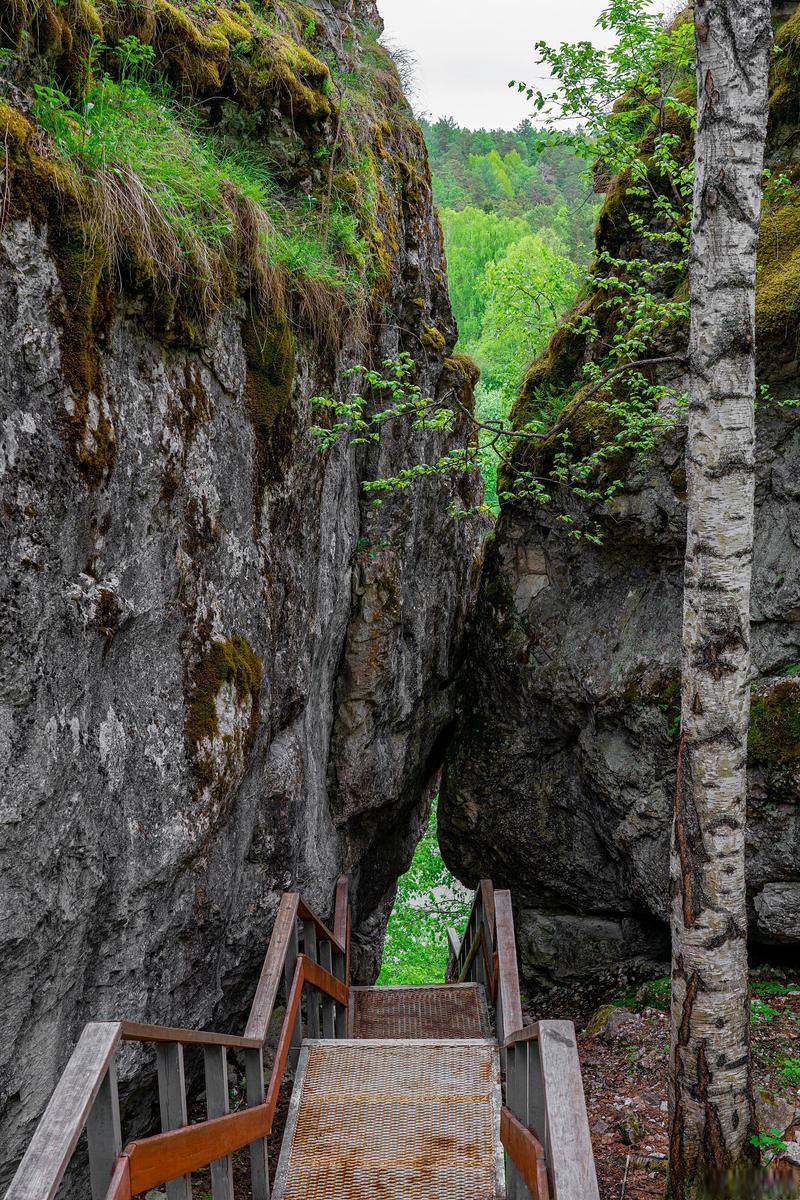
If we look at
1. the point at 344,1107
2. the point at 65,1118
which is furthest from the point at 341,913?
the point at 65,1118

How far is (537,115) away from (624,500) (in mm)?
3256

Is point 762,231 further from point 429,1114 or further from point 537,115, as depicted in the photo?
point 429,1114

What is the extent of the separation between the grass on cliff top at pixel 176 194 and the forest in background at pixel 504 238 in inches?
74.7

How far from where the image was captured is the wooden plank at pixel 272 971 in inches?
155

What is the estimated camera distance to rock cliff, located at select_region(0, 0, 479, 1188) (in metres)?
3.40

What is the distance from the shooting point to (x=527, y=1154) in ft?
9.07

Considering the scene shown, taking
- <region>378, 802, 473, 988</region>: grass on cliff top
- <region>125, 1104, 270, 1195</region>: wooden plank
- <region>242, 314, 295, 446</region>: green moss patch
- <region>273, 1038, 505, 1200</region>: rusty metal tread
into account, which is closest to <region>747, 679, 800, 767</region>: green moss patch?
<region>273, 1038, 505, 1200</region>: rusty metal tread

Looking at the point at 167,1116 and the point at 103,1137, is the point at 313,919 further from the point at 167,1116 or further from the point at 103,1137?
the point at 103,1137

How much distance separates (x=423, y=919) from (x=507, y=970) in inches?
537

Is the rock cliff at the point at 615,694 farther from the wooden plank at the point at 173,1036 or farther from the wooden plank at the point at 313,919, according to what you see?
the wooden plank at the point at 173,1036

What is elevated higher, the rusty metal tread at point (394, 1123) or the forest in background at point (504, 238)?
the forest in background at point (504, 238)

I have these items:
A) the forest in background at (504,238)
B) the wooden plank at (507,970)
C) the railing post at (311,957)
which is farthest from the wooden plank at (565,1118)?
the forest in background at (504,238)

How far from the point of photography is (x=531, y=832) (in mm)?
9094

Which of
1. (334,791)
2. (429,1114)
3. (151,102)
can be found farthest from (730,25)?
(334,791)
